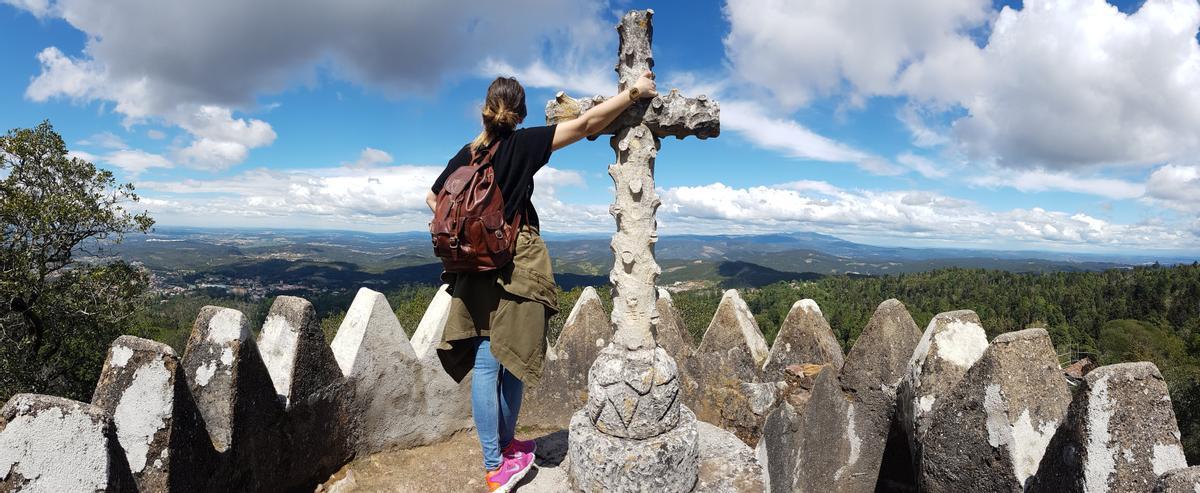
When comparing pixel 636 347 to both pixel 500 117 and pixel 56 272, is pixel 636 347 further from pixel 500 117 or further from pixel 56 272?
pixel 56 272

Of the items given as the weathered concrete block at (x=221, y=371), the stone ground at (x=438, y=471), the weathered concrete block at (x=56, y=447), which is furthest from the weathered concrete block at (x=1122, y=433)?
the weathered concrete block at (x=221, y=371)

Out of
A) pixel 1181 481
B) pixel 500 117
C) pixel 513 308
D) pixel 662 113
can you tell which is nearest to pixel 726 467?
pixel 513 308

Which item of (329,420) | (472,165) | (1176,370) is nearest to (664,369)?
(472,165)

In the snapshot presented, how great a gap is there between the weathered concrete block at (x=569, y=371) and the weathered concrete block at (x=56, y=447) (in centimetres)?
368

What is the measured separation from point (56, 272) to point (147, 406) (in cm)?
2029

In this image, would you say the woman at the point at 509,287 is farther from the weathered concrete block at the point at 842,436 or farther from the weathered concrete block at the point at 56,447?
the weathered concrete block at the point at 842,436

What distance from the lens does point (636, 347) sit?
376 cm

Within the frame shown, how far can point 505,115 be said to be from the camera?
335 cm

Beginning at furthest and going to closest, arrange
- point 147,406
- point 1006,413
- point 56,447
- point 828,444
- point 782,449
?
point 828,444 < point 782,449 < point 1006,413 < point 147,406 < point 56,447

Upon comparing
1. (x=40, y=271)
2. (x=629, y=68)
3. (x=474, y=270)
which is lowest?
(x=40, y=271)

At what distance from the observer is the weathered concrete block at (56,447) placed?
1.91 meters

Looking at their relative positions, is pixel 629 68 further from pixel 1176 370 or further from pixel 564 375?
pixel 1176 370

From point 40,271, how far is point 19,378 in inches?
116

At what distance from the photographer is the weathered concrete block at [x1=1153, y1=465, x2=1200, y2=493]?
1.72 metres
